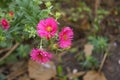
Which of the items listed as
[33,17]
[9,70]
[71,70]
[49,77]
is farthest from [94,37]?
[33,17]

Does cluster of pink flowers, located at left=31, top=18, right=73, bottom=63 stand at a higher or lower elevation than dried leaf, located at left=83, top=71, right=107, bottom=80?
higher

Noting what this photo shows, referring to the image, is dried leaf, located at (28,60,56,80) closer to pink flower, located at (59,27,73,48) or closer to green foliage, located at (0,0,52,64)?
green foliage, located at (0,0,52,64)

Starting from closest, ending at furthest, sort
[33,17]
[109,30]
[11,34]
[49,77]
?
1. [33,17]
2. [11,34]
3. [49,77]
4. [109,30]

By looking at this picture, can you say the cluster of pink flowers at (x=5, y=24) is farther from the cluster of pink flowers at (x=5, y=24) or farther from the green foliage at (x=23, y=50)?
the green foliage at (x=23, y=50)

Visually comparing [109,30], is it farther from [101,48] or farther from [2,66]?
[2,66]

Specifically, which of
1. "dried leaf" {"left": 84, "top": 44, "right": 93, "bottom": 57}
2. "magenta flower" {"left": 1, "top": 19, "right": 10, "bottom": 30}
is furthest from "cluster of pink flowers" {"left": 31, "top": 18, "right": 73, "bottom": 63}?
"dried leaf" {"left": 84, "top": 44, "right": 93, "bottom": 57}

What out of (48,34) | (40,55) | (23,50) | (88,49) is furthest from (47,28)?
(88,49)
